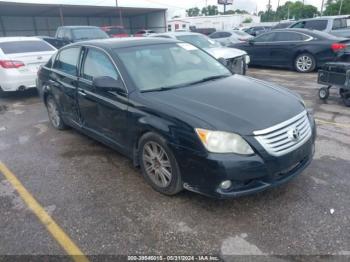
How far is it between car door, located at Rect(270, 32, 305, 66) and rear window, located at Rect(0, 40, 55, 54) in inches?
293

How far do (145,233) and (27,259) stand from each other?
1.01m

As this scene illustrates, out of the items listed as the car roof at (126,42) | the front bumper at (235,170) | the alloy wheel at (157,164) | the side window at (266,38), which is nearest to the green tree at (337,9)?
the side window at (266,38)

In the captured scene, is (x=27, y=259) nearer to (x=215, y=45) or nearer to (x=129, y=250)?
(x=129, y=250)

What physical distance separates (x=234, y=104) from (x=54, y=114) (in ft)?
12.3

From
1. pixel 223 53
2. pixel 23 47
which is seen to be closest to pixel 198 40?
pixel 223 53

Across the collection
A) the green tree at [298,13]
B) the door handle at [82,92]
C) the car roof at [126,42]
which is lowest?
the green tree at [298,13]

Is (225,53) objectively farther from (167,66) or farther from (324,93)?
(167,66)

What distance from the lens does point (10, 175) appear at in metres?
4.20

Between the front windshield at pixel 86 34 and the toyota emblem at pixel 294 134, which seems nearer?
the toyota emblem at pixel 294 134

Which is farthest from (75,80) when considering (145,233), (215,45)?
(215,45)

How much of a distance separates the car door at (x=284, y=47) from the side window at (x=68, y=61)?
8165 mm

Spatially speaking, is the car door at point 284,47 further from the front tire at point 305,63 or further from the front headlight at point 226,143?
the front headlight at point 226,143

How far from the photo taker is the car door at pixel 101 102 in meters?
3.81

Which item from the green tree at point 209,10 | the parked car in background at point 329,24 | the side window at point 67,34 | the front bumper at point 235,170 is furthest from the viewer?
the green tree at point 209,10
